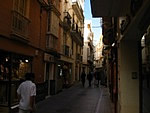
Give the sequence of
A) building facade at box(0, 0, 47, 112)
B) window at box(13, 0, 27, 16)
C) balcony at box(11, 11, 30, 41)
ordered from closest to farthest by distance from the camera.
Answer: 1. building facade at box(0, 0, 47, 112)
2. balcony at box(11, 11, 30, 41)
3. window at box(13, 0, 27, 16)

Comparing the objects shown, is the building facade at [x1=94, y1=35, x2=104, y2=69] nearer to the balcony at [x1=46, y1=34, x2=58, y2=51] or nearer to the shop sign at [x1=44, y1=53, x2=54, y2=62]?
the balcony at [x1=46, y1=34, x2=58, y2=51]

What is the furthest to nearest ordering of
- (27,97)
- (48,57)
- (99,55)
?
(99,55)
(48,57)
(27,97)

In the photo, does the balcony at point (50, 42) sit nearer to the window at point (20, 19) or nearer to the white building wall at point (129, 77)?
the window at point (20, 19)

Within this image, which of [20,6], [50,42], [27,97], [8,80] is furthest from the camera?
[50,42]

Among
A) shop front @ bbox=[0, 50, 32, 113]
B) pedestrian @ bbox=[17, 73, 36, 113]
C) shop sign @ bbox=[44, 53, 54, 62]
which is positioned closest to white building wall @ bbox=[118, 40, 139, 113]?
pedestrian @ bbox=[17, 73, 36, 113]

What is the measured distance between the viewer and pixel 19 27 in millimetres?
12375

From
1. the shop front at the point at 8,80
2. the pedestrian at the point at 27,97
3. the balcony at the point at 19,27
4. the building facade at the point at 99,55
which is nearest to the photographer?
the pedestrian at the point at 27,97

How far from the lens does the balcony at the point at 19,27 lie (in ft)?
38.1

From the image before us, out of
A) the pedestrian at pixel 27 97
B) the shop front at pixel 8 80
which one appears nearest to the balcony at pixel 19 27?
the shop front at pixel 8 80

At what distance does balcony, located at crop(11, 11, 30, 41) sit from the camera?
1162 cm

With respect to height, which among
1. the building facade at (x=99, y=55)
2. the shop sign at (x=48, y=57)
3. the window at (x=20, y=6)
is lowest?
the shop sign at (x=48, y=57)

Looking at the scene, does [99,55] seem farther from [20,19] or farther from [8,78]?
[8,78]

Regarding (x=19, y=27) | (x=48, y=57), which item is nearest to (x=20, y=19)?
(x=19, y=27)

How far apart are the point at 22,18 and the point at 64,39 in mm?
12719
